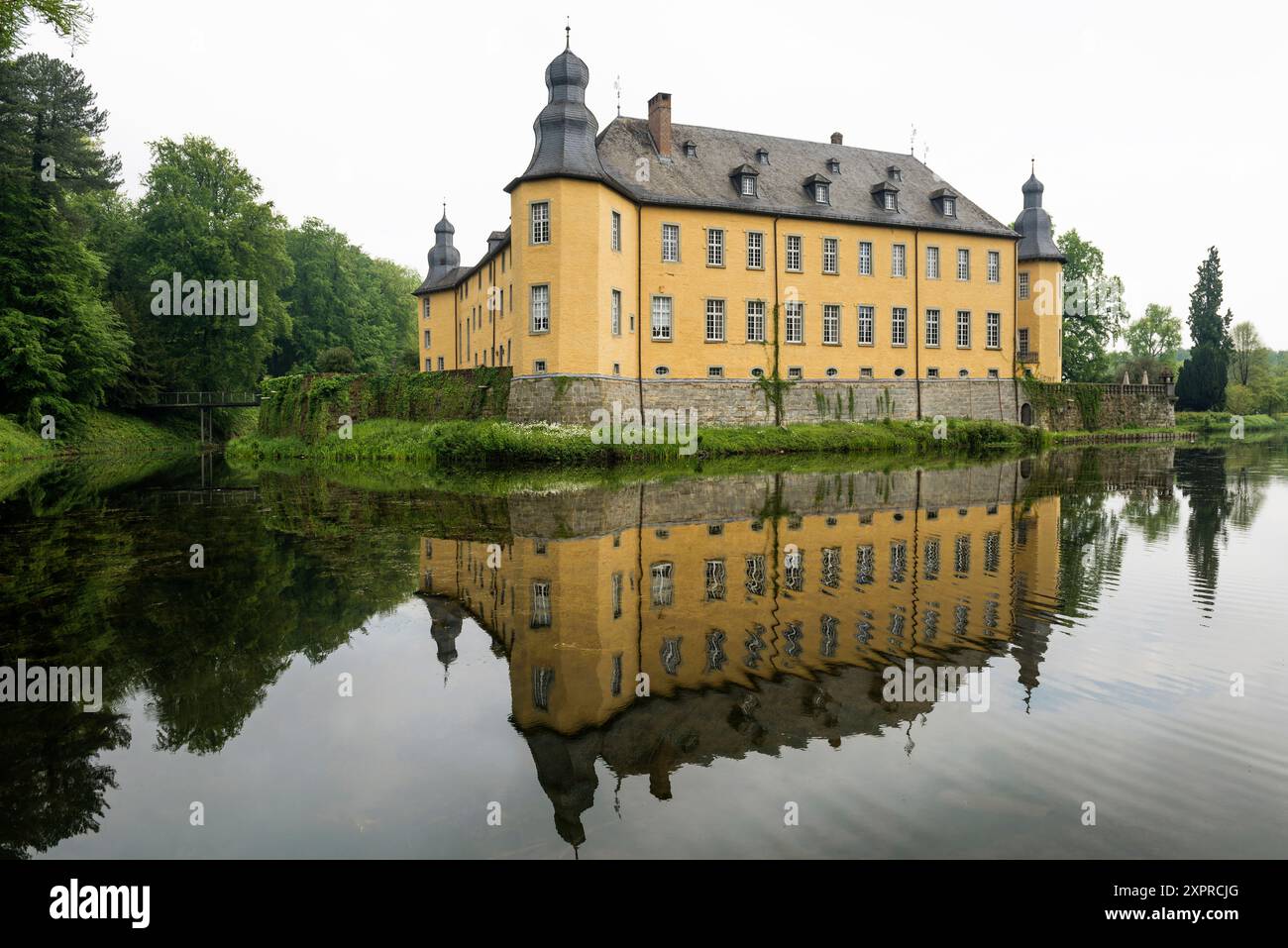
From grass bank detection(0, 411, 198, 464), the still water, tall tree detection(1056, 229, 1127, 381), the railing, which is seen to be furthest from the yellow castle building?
the still water

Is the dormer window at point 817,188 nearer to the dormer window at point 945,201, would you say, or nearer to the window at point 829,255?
the window at point 829,255

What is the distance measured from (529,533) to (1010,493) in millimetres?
11681

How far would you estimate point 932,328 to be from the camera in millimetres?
42812

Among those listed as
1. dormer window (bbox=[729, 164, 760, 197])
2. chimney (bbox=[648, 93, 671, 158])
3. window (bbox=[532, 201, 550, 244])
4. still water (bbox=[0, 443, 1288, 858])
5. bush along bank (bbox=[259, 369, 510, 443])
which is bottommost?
still water (bbox=[0, 443, 1288, 858])

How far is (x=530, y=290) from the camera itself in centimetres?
3281

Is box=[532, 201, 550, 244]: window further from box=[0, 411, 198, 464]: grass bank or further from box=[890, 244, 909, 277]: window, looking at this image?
box=[0, 411, 198, 464]: grass bank

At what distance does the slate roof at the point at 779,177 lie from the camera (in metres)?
37.2

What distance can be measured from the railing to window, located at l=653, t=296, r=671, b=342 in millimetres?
28354

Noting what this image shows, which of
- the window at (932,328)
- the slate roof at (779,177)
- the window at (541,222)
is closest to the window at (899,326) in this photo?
the window at (932,328)

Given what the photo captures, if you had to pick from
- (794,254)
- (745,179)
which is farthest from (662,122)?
(794,254)

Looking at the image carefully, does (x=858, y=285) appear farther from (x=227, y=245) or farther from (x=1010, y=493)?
(x=227, y=245)

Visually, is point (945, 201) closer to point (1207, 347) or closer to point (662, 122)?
point (662, 122)

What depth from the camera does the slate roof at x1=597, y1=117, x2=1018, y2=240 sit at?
37.2m
